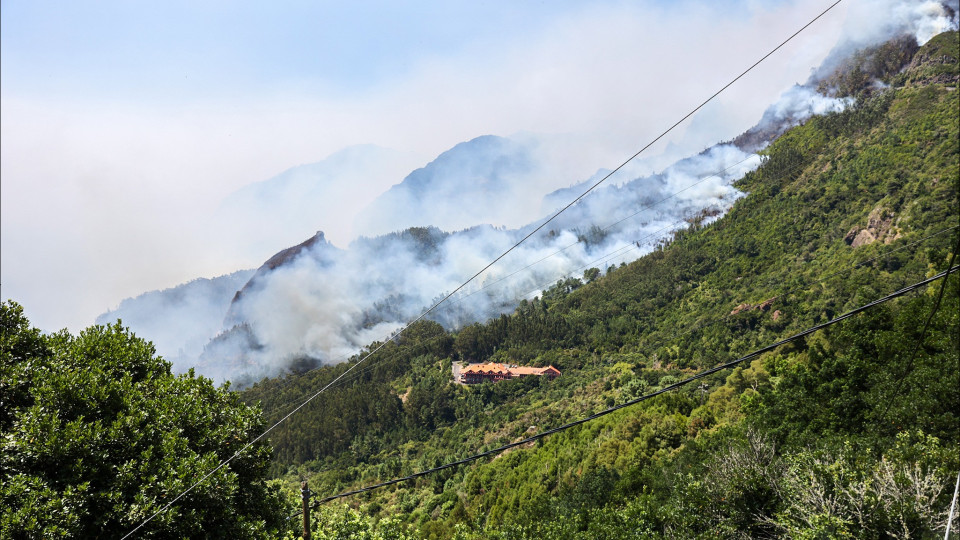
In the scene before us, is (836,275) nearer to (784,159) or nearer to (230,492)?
(784,159)

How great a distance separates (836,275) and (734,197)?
72.9 m

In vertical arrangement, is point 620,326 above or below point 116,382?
below

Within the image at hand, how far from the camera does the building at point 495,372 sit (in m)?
111

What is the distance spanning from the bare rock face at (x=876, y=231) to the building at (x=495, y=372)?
5431 centimetres

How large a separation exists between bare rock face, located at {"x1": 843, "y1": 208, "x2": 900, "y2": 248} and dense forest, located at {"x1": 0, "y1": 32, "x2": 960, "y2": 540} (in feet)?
1.23

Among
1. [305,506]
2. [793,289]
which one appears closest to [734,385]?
[793,289]

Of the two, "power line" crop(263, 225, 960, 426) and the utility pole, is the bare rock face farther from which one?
the utility pole

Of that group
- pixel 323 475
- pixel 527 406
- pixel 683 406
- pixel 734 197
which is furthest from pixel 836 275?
pixel 323 475

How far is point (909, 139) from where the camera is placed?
87.1 meters

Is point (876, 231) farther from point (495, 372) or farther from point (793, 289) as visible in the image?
point (495, 372)

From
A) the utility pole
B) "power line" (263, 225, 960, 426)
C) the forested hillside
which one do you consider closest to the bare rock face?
the forested hillside

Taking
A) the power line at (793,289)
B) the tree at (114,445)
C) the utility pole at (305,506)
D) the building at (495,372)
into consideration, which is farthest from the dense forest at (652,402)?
the building at (495,372)

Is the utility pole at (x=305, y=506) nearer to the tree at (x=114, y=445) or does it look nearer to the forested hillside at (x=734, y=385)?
the tree at (x=114, y=445)

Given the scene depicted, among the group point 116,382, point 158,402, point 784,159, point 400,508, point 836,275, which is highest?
point 116,382
